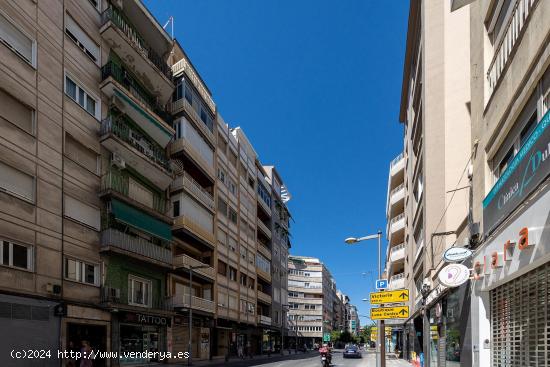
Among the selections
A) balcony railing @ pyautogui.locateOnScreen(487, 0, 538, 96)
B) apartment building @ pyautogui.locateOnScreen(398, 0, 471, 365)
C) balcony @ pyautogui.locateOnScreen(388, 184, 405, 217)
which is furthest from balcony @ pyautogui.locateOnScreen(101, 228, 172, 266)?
balcony @ pyautogui.locateOnScreen(388, 184, 405, 217)

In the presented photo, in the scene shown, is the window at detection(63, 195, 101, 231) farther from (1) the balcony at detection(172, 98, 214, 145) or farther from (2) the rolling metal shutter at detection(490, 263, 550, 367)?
(2) the rolling metal shutter at detection(490, 263, 550, 367)

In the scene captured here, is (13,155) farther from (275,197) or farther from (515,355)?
(275,197)

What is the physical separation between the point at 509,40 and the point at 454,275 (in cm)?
509

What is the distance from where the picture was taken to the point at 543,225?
680 cm

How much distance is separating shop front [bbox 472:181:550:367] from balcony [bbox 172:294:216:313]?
82.6ft

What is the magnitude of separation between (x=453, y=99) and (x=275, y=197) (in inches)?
1899

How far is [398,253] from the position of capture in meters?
45.2

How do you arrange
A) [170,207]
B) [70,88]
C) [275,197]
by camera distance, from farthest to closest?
[275,197]
[170,207]
[70,88]

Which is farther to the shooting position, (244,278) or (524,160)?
(244,278)

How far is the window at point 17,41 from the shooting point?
63.7ft

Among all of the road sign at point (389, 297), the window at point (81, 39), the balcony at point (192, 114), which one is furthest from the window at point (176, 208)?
the road sign at point (389, 297)

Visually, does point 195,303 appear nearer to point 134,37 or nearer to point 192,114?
point 192,114

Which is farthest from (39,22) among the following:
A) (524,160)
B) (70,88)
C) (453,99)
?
(524,160)

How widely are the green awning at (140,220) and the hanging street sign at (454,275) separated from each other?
1977 cm
